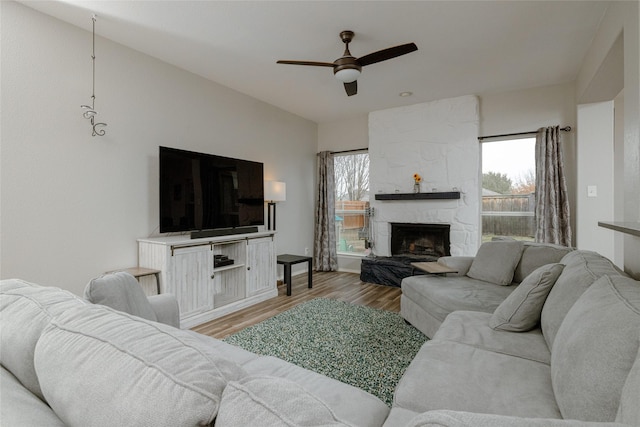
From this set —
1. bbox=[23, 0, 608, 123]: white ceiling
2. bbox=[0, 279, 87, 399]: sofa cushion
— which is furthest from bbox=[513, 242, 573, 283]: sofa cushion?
bbox=[0, 279, 87, 399]: sofa cushion

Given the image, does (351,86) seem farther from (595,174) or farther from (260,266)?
(595,174)

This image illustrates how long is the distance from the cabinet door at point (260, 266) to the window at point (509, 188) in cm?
306

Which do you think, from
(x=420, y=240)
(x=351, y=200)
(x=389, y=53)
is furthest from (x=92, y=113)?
(x=420, y=240)

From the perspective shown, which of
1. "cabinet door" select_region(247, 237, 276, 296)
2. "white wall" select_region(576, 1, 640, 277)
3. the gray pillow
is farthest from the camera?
"cabinet door" select_region(247, 237, 276, 296)

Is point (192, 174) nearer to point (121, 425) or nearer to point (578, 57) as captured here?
point (121, 425)

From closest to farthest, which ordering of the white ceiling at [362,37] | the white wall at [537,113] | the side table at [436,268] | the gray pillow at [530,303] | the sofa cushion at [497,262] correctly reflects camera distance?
the gray pillow at [530,303]
the white ceiling at [362,37]
the sofa cushion at [497,262]
the side table at [436,268]
the white wall at [537,113]

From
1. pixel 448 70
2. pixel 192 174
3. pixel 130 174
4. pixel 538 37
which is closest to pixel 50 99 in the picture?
pixel 130 174

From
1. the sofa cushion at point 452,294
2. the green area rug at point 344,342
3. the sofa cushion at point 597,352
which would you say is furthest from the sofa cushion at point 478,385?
the sofa cushion at point 452,294

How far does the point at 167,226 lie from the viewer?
3178mm

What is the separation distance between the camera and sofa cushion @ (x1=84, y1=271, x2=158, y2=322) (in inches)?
56.0

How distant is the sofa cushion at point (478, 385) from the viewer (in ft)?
3.64

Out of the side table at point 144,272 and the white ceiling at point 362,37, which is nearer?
the white ceiling at point 362,37

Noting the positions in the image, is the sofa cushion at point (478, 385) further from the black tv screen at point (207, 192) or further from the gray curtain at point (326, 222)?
the gray curtain at point (326, 222)

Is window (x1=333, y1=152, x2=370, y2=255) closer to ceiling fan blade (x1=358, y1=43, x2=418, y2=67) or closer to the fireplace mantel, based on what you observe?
the fireplace mantel
